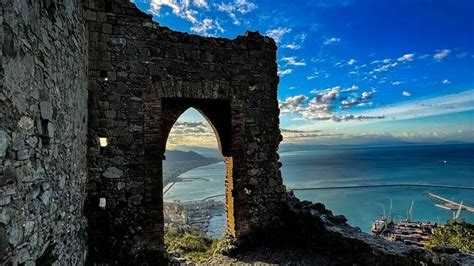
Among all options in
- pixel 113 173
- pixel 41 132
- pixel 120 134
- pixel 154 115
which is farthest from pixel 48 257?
pixel 154 115

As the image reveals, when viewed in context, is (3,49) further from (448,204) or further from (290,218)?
(448,204)

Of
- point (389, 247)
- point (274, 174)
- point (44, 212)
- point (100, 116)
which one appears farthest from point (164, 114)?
point (389, 247)

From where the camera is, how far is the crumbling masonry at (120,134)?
2.44 metres

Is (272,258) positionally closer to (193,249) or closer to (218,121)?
(193,249)

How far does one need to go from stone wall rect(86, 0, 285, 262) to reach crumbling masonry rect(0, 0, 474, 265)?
0.02 m

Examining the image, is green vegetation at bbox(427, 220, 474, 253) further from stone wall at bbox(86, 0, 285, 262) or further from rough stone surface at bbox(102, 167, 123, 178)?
rough stone surface at bbox(102, 167, 123, 178)

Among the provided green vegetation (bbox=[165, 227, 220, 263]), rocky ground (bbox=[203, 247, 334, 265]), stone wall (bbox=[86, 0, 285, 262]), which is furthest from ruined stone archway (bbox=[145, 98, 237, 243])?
green vegetation (bbox=[165, 227, 220, 263])

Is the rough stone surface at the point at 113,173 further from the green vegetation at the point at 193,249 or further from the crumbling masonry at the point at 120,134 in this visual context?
the green vegetation at the point at 193,249

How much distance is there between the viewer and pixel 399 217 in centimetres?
5028

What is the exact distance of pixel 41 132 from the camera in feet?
9.43

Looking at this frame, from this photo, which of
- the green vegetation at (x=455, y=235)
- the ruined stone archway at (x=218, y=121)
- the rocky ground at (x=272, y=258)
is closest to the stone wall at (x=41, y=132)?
the ruined stone archway at (x=218, y=121)

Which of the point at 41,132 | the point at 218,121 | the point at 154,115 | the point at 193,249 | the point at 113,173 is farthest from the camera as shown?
the point at 193,249

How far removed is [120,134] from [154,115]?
73 centimetres

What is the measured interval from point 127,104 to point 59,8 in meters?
2.33
